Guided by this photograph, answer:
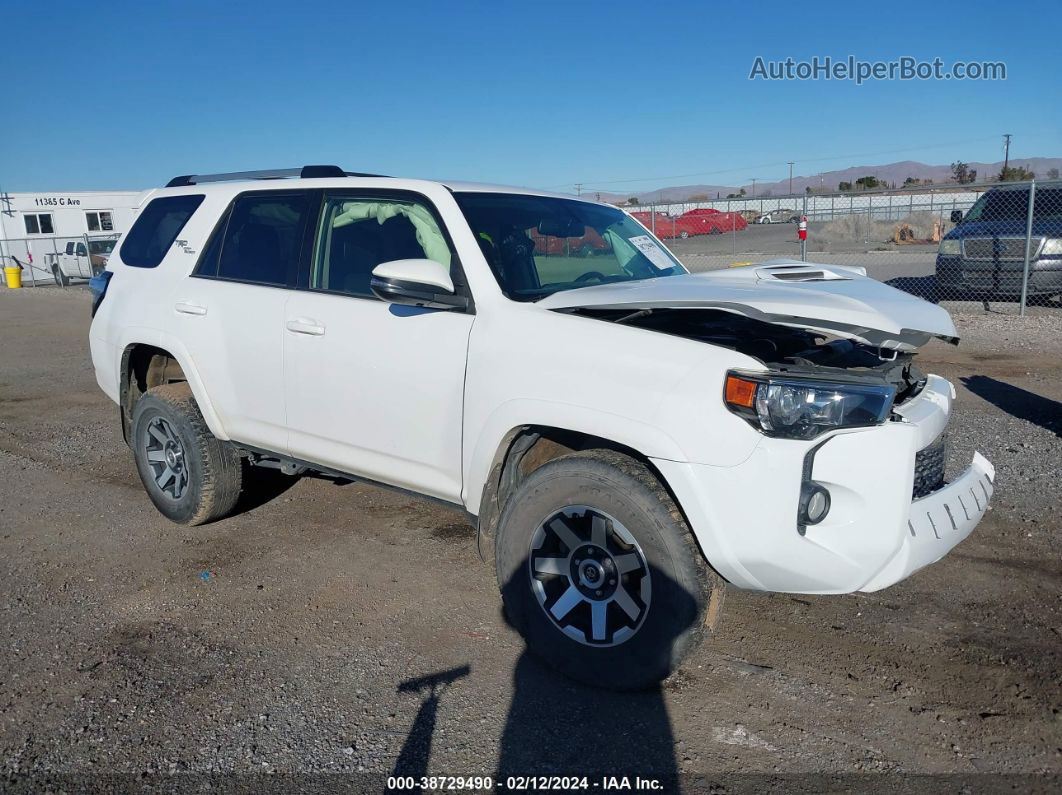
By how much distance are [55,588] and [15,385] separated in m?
7.04

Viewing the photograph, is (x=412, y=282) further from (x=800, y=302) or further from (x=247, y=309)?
(x=800, y=302)

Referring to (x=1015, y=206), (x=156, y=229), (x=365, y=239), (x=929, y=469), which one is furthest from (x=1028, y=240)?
(x=156, y=229)

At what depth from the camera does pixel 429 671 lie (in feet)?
11.2

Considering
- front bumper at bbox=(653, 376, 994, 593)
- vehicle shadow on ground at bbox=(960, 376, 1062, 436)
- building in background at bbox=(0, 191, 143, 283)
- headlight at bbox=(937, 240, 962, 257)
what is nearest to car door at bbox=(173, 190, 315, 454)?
front bumper at bbox=(653, 376, 994, 593)

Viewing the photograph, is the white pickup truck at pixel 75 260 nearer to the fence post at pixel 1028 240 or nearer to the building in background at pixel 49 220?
the building in background at pixel 49 220

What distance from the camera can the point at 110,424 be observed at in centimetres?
795

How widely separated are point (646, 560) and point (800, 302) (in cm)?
106

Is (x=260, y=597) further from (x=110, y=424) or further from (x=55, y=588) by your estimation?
(x=110, y=424)

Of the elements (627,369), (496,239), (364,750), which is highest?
(496,239)

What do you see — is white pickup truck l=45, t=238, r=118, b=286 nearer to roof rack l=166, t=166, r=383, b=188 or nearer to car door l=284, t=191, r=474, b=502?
→ roof rack l=166, t=166, r=383, b=188

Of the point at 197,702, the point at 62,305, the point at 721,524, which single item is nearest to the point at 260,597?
the point at 197,702

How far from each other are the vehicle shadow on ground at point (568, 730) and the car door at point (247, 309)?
70.1 inches

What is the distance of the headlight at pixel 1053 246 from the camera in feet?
38.2

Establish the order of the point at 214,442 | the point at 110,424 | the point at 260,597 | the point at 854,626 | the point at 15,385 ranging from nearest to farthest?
the point at 854,626
the point at 260,597
the point at 214,442
the point at 110,424
the point at 15,385
